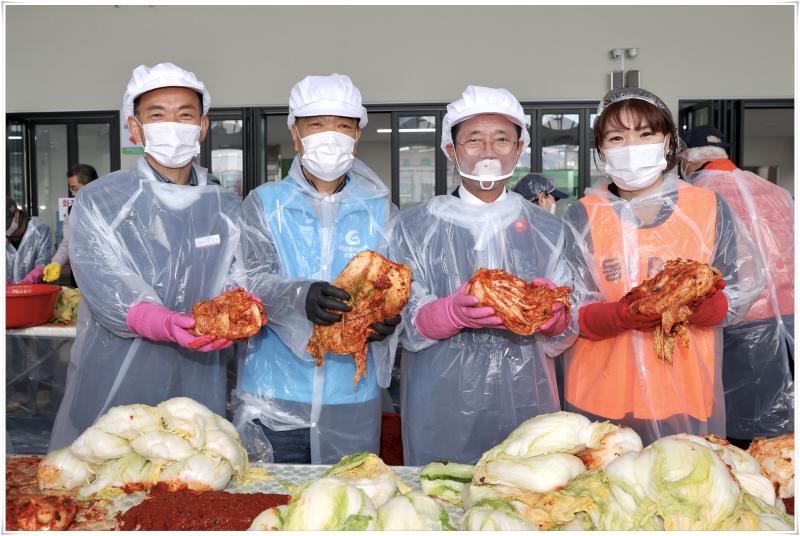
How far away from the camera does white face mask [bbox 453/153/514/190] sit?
8.53 ft

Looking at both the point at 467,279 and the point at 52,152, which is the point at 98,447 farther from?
the point at 52,152

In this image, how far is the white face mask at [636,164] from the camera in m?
2.58

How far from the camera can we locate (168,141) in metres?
2.66

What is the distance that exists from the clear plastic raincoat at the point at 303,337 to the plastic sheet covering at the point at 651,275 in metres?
0.80

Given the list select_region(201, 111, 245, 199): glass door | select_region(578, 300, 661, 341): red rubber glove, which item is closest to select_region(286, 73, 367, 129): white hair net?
select_region(578, 300, 661, 341): red rubber glove

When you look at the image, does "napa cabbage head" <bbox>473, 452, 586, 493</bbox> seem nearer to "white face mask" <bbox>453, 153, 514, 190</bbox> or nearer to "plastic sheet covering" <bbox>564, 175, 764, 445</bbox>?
"plastic sheet covering" <bbox>564, 175, 764, 445</bbox>

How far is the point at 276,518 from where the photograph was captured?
1446 mm

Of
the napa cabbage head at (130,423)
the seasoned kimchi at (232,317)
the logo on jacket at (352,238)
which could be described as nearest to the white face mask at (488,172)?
the logo on jacket at (352,238)

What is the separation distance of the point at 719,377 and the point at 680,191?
724 millimetres

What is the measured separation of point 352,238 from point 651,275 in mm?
1139

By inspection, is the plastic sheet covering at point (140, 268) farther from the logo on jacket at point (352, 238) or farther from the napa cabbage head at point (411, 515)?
the napa cabbage head at point (411, 515)

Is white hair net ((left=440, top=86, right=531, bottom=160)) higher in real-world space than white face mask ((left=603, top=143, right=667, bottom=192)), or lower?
higher

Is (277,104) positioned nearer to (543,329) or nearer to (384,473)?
(543,329)

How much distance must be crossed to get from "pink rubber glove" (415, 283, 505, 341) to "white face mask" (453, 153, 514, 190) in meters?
0.46
